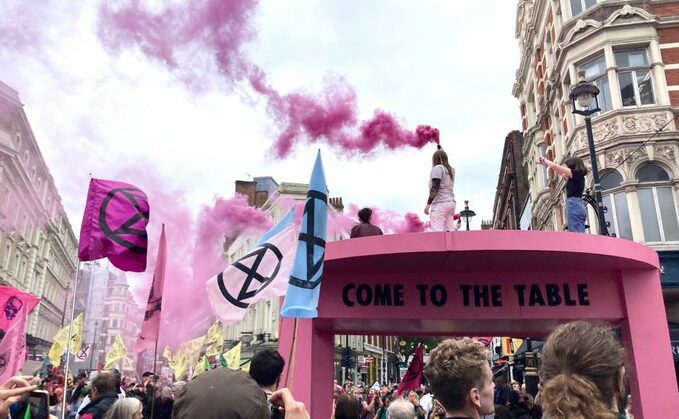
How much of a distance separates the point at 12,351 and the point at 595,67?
20.7 metres

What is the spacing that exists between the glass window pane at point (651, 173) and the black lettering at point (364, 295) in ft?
47.3

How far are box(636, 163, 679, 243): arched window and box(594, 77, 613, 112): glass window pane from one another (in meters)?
2.66

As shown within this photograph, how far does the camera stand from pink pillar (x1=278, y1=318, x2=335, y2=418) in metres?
7.91

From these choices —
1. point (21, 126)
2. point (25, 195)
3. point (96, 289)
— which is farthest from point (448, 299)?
point (96, 289)

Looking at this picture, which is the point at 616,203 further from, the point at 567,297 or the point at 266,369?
the point at 266,369

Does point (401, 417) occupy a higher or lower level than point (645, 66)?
lower

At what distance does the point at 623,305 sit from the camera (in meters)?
7.67

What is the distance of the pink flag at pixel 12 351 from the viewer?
785cm

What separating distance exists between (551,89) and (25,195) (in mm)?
39286

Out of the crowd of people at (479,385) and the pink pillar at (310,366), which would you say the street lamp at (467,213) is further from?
the crowd of people at (479,385)

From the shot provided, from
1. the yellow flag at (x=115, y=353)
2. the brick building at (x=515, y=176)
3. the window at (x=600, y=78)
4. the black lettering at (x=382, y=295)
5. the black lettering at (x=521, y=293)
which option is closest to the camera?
the black lettering at (x=521, y=293)

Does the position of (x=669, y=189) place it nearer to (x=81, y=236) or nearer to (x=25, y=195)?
(x=81, y=236)

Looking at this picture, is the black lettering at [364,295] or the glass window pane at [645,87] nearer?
the black lettering at [364,295]

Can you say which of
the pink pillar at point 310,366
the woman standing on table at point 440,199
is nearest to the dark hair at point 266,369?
the pink pillar at point 310,366
